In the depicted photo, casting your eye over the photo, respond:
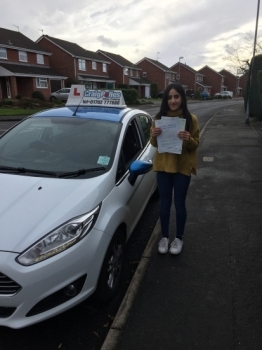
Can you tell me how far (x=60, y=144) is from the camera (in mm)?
3420

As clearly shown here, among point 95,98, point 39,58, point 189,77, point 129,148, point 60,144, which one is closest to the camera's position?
point 60,144

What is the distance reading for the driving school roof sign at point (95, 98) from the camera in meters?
4.38

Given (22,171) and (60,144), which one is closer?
(22,171)

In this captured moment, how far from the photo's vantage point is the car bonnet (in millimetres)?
2217

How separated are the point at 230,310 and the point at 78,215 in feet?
4.98

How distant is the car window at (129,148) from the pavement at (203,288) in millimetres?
1019

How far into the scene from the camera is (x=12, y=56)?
3350 centimetres

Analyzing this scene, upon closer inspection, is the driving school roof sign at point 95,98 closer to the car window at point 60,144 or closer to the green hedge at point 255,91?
the car window at point 60,144

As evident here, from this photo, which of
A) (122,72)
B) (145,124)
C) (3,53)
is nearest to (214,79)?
(122,72)

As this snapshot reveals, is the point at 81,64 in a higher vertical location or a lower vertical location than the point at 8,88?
higher

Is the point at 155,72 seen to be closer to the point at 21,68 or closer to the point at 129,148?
the point at 21,68

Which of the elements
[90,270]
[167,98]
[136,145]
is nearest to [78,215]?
[90,270]

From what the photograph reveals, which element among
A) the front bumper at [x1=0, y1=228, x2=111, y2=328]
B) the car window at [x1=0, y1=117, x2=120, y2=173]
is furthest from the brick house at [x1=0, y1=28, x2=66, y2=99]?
the front bumper at [x1=0, y1=228, x2=111, y2=328]

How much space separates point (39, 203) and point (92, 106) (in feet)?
7.02
